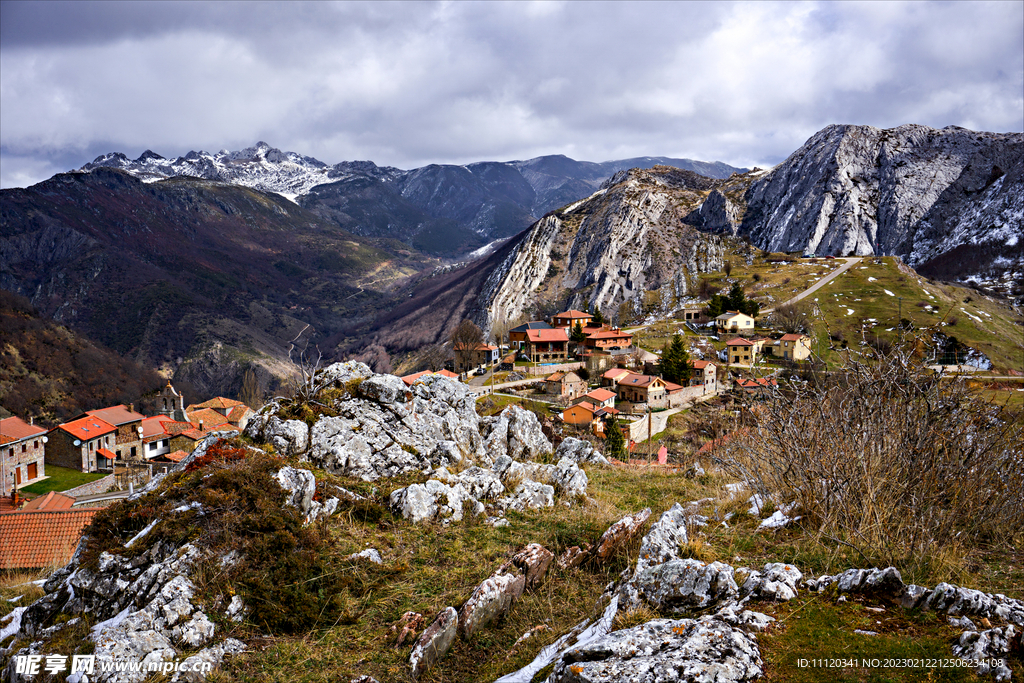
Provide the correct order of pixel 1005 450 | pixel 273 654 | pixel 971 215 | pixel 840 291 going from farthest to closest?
pixel 971 215 → pixel 840 291 → pixel 1005 450 → pixel 273 654

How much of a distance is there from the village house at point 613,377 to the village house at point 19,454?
4584 centimetres

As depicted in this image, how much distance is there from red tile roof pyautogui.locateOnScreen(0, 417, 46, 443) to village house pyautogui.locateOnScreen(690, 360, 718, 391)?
179 feet

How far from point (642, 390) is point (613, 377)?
417 cm

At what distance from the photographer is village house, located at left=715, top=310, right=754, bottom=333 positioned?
68.2 meters

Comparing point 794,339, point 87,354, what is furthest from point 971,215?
point 87,354

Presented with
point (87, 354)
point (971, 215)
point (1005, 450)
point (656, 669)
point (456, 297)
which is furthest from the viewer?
point (456, 297)

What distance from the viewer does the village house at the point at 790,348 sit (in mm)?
57225

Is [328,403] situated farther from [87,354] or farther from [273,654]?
[87,354]

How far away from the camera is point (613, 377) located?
5000 centimetres

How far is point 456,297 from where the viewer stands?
171500 mm

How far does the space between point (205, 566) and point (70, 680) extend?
1247 millimetres

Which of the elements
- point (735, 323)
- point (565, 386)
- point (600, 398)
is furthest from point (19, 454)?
point (735, 323)

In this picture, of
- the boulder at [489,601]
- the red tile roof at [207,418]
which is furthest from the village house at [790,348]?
the red tile roof at [207,418]

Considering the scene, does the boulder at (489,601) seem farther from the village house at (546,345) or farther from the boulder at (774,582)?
the village house at (546,345)
